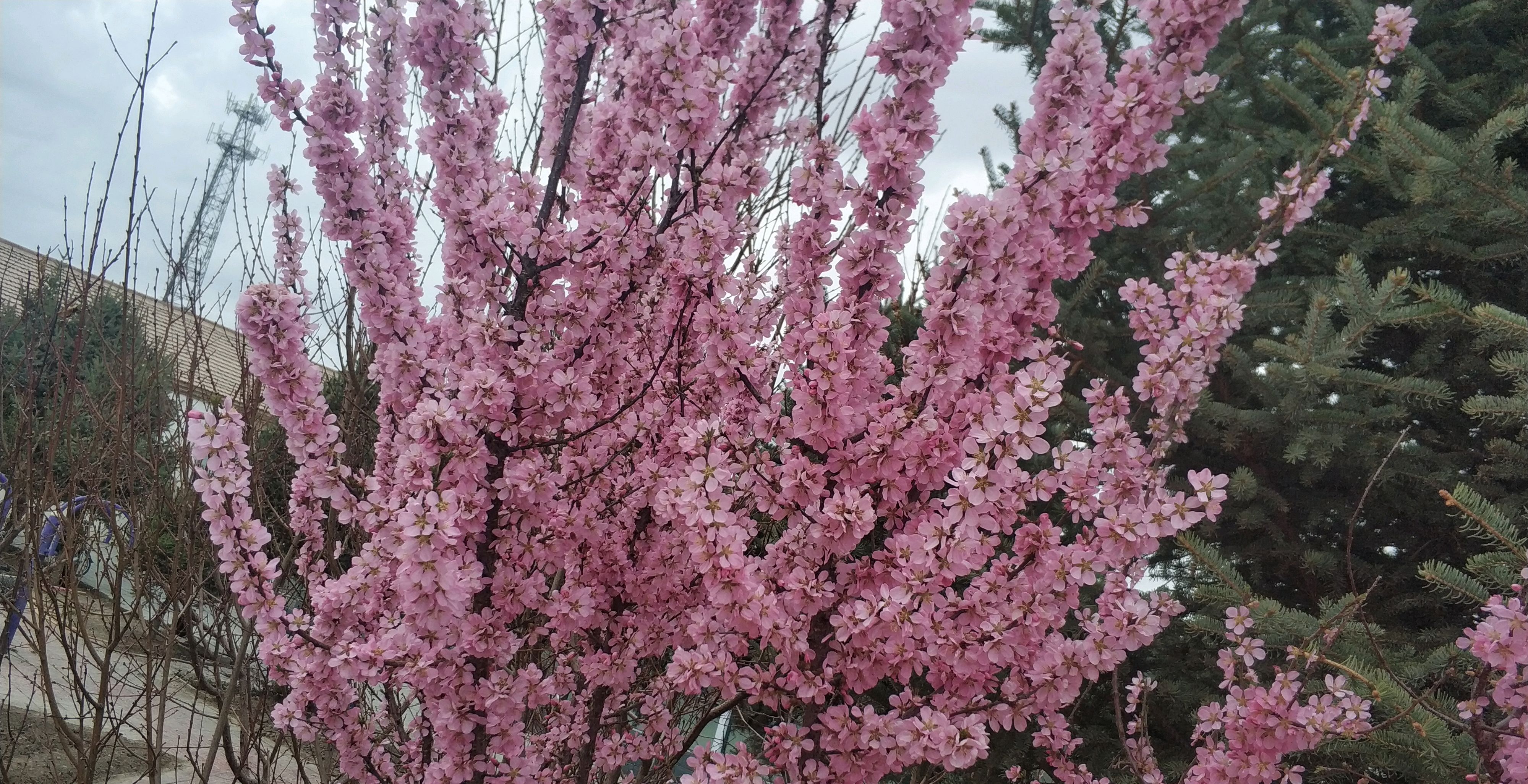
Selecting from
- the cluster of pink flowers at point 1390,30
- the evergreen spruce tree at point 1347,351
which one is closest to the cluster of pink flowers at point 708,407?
the cluster of pink flowers at point 1390,30

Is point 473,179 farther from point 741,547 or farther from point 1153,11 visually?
point 1153,11

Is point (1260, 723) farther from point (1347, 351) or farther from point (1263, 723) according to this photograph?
point (1347, 351)

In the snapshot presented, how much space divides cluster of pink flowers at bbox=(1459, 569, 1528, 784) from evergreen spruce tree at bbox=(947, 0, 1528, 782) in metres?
0.26

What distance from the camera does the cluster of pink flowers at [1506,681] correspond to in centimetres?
181

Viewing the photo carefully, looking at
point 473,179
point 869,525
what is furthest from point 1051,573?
point 473,179

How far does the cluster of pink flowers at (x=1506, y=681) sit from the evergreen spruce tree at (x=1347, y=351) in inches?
10.2

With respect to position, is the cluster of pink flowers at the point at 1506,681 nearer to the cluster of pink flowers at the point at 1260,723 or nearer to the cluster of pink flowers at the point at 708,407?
the cluster of pink flowers at the point at 1260,723

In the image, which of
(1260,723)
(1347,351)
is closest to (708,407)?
(1260,723)

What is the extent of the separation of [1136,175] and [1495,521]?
2.01 meters

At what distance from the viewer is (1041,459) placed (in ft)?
12.2

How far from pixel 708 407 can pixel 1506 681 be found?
2.03 meters

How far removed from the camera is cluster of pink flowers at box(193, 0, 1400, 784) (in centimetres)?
166

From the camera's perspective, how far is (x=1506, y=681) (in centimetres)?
192

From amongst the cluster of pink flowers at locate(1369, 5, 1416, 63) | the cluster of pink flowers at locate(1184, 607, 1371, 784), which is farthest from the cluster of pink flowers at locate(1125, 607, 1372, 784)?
the cluster of pink flowers at locate(1369, 5, 1416, 63)
